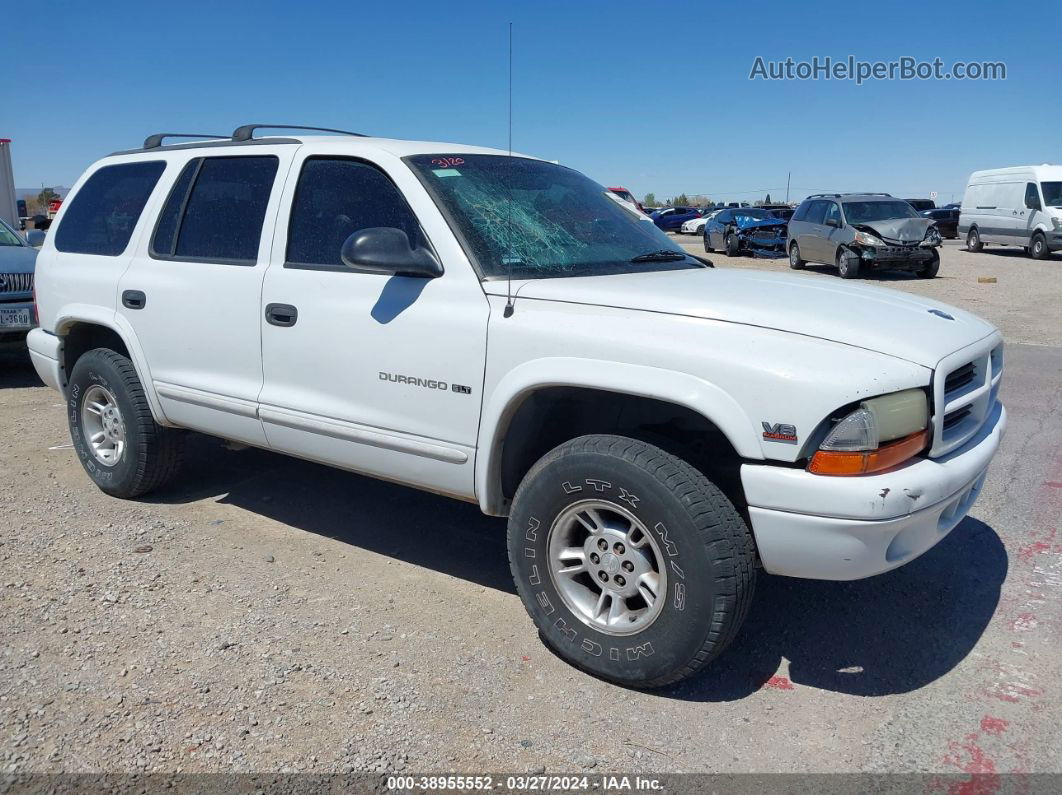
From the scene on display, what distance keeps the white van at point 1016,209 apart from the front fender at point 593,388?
23179 millimetres

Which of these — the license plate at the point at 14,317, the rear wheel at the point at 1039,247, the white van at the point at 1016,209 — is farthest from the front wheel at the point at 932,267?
the license plate at the point at 14,317

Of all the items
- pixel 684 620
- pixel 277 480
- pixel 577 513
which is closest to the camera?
pixel 684 620

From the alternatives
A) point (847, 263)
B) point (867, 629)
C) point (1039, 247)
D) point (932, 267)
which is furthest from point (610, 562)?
point (1039, 247)

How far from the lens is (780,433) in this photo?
2781 mm

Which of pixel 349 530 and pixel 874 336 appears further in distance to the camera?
pixel 349 530

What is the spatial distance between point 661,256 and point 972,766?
93.8 inches

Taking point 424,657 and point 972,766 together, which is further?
point 424,657

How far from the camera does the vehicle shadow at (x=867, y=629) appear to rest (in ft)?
10.8

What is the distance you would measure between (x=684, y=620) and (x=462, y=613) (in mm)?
1143

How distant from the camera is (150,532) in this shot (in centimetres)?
462

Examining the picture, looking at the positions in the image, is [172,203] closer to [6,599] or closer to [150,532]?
[150,532]

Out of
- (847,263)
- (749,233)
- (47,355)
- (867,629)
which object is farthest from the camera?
(749,233)

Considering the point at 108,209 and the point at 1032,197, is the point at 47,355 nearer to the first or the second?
the point at 108,209

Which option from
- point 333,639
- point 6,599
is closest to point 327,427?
point 333,639
